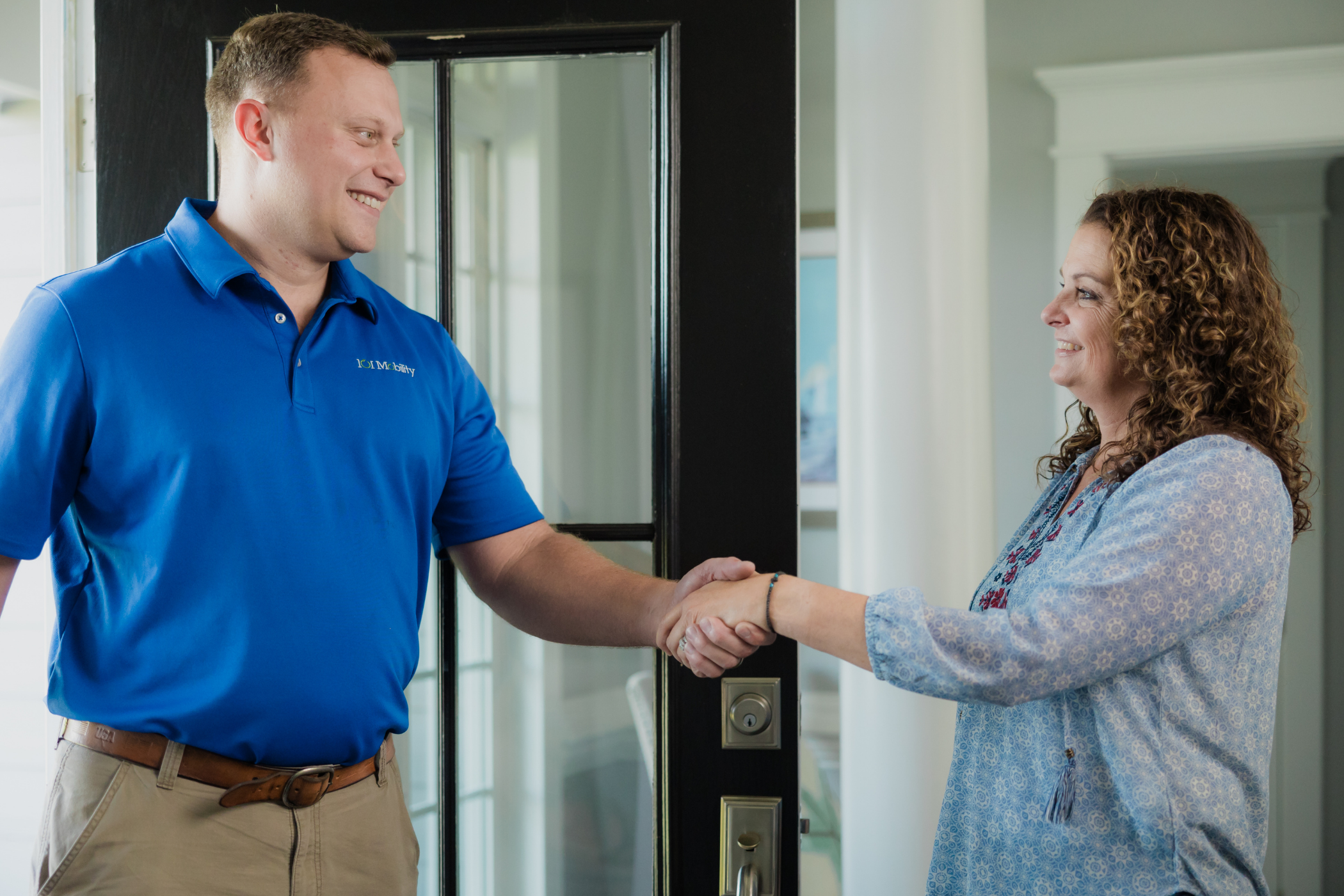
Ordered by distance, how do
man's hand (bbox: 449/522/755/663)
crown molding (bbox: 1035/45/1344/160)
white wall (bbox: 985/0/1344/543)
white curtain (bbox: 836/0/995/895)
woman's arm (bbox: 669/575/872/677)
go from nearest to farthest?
1. woman's arm (bbox: 669/575/872/677)
2. man's hand (bbox: 449/522/755/663)
3. white curtain (bbox: 836/0/995/895)
4. crown molding (bbox: 1035/45/1344/160)
5. white wall (bbox: 985/0/1344/543)

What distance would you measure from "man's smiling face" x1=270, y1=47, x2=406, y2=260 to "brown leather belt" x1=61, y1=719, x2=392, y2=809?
0.53 meters

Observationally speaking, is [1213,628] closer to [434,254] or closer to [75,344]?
[434,254]

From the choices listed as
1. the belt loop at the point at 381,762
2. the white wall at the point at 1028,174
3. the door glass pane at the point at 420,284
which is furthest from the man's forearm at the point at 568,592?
the white wall at the point at 1028,174

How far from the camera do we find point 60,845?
3.33 feet

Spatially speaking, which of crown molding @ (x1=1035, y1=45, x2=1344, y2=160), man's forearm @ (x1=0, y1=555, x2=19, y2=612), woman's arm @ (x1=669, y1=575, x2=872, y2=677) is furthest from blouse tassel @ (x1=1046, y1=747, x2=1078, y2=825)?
crown molding @ (x1=1035, y1=45, x2=1344, y2=160)

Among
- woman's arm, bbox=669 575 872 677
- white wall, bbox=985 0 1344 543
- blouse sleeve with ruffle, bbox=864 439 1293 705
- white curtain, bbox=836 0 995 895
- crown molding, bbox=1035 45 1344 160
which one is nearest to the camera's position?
blouse sleeve with ruffle, bbox=864 439 1293 705

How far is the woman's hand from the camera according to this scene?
114 cm

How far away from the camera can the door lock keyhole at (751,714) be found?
4.14 ft

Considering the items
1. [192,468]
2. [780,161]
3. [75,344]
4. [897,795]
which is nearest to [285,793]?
[192,468]

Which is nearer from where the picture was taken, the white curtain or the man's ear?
the man's ear

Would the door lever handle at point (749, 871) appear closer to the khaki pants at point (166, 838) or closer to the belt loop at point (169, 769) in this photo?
the khaki pants at point (166, 838)

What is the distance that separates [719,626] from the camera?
1138mm


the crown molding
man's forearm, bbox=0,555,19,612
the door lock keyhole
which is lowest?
the door lock keyhole

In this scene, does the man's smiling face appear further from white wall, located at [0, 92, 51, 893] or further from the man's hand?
white wall, located at [0, 92, 51, 893]
